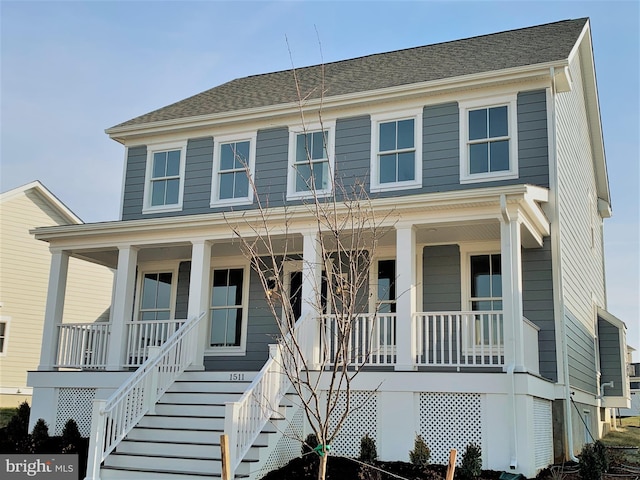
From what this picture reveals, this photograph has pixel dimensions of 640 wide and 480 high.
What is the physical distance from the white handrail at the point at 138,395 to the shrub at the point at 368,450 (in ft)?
10.8

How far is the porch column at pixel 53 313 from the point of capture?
13.0 meters

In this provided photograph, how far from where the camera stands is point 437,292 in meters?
12.4

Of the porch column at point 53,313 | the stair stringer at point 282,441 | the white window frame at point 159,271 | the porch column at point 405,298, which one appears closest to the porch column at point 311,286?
the stair stringer at point 282,441

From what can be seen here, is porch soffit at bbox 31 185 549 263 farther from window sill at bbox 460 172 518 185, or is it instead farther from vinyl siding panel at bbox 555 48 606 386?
vinyl siding panel at bbox 555 48 606 386

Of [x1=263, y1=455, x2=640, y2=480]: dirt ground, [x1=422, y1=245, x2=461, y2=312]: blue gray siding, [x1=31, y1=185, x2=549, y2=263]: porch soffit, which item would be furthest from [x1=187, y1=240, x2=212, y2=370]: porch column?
[x1=422, y1=245, x2=461, y2=312]: blue gray siding

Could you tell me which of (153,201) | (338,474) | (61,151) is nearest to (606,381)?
(338,474)

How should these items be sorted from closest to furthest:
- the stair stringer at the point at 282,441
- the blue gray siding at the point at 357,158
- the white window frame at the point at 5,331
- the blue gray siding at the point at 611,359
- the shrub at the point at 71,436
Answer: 1. the stair stringer at the point at 282,441
2. the shrub at the point at 71,436
3. the blue gray siding at the point at 357,158
4. the blue gray siding at the point at 611,359
5. the white window frame at the point at 5,331

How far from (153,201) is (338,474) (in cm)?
824

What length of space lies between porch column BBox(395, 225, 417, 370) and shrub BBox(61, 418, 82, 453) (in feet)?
18.3

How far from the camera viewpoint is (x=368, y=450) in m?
9.49

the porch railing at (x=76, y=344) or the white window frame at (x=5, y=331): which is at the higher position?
the white window frame at (x=5, y=331)

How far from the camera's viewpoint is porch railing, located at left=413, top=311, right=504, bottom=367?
982cm

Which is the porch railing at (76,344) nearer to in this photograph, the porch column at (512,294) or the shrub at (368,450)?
the shrub at (368,450)

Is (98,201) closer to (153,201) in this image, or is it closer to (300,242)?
(153,201)
